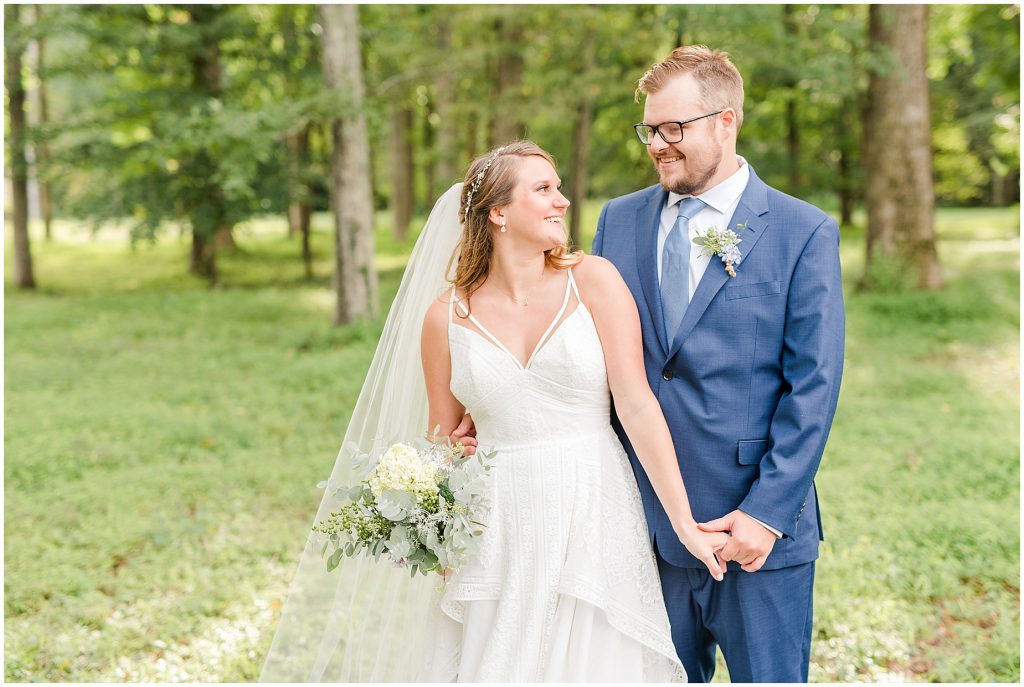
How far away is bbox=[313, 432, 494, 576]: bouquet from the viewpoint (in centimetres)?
244

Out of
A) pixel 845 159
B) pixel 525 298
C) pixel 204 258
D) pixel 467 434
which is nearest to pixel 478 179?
pixel 525 298

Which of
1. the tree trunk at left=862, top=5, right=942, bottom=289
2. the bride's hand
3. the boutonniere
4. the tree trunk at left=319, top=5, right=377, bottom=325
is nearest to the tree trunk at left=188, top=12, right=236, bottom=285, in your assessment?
the tree trunk at left=319, top=5, right=377, bottom=325

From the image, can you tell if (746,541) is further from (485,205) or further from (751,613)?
(485,205)

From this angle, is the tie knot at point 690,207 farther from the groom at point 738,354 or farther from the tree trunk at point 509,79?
the tree trunk at point 509,79

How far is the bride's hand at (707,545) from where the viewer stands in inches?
99.9

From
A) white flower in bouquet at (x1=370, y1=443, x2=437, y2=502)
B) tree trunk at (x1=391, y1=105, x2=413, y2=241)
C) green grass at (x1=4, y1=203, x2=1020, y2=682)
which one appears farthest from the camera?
tree trunk at (x1=391, y1=105, x2=413, y2=241)

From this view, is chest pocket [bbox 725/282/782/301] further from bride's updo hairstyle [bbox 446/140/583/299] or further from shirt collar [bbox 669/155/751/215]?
bride's updo hairstyle [bbox 446/140/583/299]

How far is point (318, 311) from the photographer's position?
13.2 m

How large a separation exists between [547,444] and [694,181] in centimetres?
94

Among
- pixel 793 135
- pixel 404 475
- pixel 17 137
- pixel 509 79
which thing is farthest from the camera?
pixel 793 135

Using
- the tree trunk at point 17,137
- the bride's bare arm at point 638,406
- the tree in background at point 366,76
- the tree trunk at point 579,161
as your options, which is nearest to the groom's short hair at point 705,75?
the bride's bare arm at point 638,406

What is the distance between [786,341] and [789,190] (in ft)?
63.6

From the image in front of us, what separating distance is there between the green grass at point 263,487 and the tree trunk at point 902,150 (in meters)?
0.88

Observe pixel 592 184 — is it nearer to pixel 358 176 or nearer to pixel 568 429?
pixel 358 176
